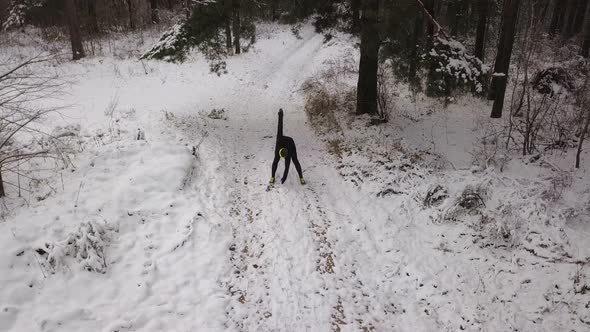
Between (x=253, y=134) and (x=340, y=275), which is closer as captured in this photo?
(x=340, y=275)

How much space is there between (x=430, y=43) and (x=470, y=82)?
1.60 m

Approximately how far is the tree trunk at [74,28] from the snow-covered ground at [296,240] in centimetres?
932

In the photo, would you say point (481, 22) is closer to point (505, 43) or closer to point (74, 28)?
point (505, 43)

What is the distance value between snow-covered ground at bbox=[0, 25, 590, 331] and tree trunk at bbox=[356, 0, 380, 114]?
168 cm

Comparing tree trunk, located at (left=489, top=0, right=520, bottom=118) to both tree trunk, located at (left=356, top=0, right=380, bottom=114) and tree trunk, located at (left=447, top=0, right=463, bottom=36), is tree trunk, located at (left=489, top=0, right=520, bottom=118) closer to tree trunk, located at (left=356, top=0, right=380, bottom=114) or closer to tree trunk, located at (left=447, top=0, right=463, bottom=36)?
tree trunk, located at (left=356, top=0, right=380, bottom=114)

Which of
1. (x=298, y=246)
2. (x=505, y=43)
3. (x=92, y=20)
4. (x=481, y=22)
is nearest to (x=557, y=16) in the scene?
(x=481, y=22)

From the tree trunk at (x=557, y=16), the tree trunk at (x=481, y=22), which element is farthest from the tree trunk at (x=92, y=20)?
the tree trunk at (x=557, y=16)

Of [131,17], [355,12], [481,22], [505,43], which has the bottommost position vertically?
[505,43]

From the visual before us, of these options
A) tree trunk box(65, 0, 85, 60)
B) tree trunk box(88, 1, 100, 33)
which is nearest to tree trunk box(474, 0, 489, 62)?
tree trunk box(65, 0, 85, 60)

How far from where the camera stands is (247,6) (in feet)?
37.0

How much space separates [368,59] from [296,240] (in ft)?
23.5

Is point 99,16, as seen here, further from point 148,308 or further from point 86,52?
point 148,308

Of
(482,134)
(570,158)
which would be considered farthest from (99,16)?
(570,158)

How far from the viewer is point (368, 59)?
11.4 m
